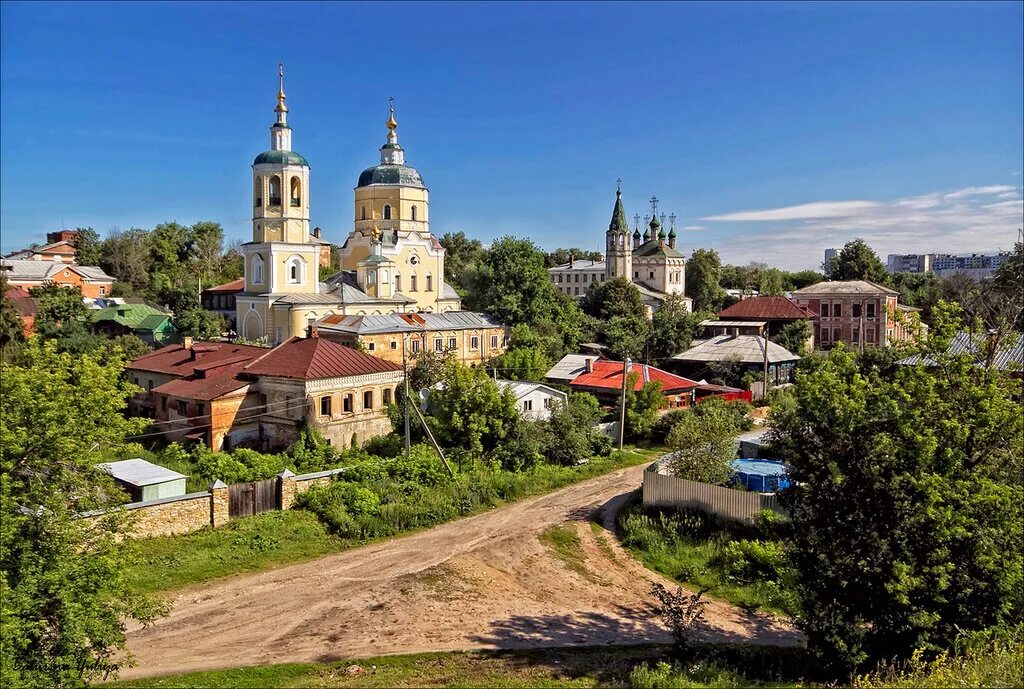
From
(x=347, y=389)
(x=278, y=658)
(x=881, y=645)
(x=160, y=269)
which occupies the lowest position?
(x=278, y=658)

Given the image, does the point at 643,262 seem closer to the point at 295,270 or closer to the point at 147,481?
the point at 295,270

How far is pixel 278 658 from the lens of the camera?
42.6 feet

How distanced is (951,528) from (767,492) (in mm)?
8709

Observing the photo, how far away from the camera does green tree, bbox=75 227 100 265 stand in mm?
69319

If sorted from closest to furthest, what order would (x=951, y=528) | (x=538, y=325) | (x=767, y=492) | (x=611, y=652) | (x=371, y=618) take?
(x=951, y=528) → (x=611, y=652) → (x=371, y=618) → (x=767, y=492) → (x=538, y=325)

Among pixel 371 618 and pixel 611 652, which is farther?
pixel 371 618

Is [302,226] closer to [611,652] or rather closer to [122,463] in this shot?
[122,463]

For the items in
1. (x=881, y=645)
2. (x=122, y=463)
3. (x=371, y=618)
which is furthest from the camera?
(x=122, y=463)

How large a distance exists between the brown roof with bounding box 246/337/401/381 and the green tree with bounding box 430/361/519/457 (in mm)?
3967

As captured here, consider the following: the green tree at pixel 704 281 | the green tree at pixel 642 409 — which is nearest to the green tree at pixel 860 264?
the green tree at pixel 704 281

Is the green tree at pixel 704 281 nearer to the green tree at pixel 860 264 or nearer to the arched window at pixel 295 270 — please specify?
the green tree at pixel 860 264

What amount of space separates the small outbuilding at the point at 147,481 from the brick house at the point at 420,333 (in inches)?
556

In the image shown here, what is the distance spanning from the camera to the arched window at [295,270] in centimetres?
4009

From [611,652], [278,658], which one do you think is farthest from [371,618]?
[611,652]
